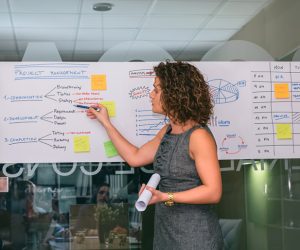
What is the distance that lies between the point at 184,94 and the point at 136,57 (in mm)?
728

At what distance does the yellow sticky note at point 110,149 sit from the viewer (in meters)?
2.83

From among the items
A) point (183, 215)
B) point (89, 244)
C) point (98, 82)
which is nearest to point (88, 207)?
point (89, 244)

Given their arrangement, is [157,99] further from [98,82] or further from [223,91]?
[223,91]

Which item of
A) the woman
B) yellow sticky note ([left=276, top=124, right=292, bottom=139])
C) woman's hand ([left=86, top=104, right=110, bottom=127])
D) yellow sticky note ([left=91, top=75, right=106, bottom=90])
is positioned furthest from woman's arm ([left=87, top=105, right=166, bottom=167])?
yellow sticky note ([left=276, top=124, right=292, bottom=139])

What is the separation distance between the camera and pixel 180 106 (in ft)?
7.47

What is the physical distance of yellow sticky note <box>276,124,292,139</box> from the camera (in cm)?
298

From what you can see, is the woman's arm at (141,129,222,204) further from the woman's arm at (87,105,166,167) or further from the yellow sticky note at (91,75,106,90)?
the yellow sticky note at (91,75,106,90)

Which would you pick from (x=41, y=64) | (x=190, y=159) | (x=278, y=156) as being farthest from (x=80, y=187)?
(x=278, y=156)

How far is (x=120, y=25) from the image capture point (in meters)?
3.02

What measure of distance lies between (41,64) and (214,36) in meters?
0.94

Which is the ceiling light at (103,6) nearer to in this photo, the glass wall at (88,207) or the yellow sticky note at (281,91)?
the glass wall at (88,207)

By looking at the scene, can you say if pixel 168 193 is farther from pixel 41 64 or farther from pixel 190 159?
pixel 41 64

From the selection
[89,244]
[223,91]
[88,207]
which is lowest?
[89,244]

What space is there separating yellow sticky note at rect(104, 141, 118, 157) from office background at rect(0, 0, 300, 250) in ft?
0.21
